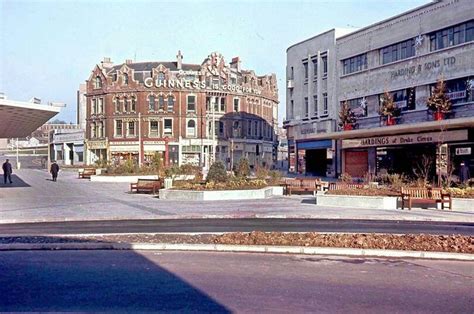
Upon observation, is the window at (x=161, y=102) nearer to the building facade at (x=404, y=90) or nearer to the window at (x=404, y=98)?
the building facade at (x=404, y=90)

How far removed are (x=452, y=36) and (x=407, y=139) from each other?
761 cm

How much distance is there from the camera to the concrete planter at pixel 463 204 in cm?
2244

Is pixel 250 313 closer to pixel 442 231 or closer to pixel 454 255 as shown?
pixel 454 255

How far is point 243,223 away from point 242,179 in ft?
40.9

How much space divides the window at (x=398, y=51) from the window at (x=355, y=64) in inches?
93.5

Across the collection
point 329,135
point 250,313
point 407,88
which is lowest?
point 250,313

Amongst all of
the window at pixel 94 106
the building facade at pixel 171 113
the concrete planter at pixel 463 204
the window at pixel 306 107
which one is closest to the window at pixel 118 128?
the building facade at pixel 171 113

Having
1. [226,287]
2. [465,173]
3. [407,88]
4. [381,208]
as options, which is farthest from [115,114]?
[226,287]

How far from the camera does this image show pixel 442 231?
52.3 feet

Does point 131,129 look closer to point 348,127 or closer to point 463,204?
point 348,127

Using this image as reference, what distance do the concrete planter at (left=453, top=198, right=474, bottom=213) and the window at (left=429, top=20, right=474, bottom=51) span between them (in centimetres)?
1595

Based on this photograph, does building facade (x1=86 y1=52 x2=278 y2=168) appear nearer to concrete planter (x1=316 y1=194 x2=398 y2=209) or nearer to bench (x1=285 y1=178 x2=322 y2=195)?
bench (x1=285 y1=178 x2=322 y2=195)

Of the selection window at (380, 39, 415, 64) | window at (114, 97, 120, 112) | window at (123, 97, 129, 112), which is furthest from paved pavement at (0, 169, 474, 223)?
window at (114, 97, 120, 112)

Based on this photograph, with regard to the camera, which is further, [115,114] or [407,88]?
[115,114]
